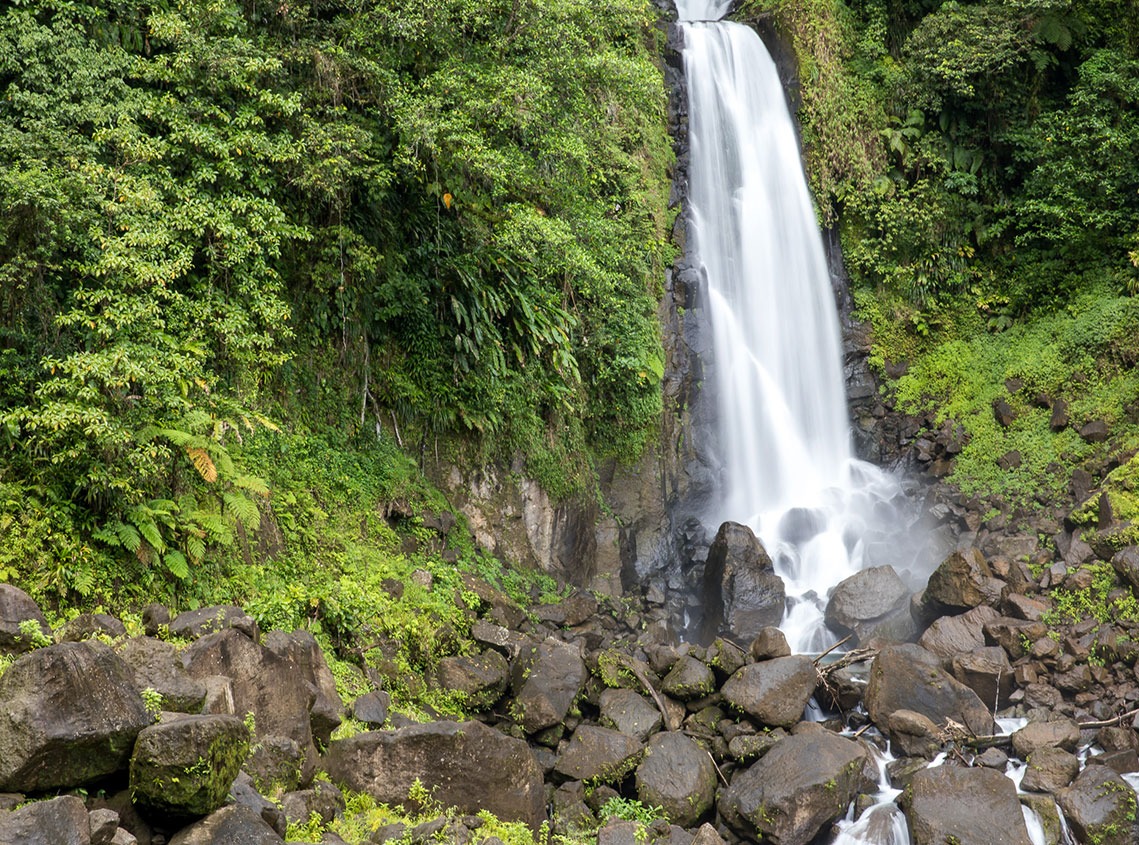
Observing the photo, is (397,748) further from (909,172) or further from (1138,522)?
(909,172)

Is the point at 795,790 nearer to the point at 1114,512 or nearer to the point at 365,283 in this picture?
the point at 365,283

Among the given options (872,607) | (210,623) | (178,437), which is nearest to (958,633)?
(872,607)

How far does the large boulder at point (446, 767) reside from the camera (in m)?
6.30

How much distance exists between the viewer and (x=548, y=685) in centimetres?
882

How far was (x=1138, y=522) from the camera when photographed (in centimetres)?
1209

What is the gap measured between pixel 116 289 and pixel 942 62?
17.0m

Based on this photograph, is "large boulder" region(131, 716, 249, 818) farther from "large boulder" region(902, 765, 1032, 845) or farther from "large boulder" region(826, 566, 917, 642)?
"large boulder" region(826, 566, 917, 642)

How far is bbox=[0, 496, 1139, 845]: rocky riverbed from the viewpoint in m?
4.32

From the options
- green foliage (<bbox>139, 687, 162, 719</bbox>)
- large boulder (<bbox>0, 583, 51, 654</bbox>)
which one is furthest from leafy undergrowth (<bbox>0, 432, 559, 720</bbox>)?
green foliage (<bbox>139, 687, 162, 719</bbox>)

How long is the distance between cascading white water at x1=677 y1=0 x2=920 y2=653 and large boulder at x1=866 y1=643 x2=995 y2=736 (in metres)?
3.24

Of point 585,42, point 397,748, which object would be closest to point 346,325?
point 585,42

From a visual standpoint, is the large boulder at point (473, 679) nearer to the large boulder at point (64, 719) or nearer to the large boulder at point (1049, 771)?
the large boulder at point (64, 719)

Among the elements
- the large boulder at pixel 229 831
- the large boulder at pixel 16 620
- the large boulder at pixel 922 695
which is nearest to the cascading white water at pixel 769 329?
the large boulder at pixel 922 695

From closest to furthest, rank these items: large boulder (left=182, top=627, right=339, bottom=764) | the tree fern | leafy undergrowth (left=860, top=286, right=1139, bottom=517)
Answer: large boulder (left=182, top=627, right=339, bottom=764) → the tree fern → leafy undergrowth (left=860, top=286, right=1139, bottom=517)
